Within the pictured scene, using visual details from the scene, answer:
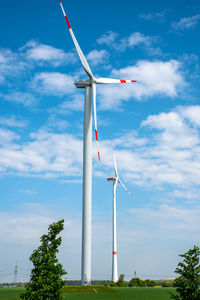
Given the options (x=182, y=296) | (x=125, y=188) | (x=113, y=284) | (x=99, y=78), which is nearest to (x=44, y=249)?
(x=182, y=296)

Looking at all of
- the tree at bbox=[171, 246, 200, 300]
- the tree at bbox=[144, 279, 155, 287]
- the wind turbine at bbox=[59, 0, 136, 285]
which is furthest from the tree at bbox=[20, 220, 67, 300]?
the tree at bbox=[144, 279, 155, 287]

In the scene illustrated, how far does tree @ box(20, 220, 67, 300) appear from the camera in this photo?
40469 millimetres

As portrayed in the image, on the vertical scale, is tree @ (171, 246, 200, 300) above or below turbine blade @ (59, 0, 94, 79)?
below

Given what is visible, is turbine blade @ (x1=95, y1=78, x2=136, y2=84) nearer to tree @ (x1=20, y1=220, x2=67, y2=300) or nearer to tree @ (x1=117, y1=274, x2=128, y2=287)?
tree @ (x1=20, y1=220, x2=67, y2=300)

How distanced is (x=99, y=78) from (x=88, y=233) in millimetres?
35966

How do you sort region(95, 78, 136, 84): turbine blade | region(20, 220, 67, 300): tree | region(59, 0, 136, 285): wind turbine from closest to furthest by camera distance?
region(20, 220, 67, 300): tree, region(59, 0, 136, 285): wind turbine, region(95, 78, 136, 84): turbine blade

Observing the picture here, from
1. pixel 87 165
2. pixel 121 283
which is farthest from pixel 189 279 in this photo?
pixel 121 283

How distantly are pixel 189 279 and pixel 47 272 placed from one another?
16.4 m

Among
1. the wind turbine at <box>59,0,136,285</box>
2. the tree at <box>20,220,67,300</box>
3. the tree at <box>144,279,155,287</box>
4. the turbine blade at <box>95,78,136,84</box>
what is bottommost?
the tree at <box>144,279,155,287</box>

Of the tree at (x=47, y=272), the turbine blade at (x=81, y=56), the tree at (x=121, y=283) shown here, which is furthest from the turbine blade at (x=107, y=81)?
the tree at (x=121, y=283)

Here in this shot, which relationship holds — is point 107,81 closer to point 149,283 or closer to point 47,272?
point 47,272

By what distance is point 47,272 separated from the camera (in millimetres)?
41625

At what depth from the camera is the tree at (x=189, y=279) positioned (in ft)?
136

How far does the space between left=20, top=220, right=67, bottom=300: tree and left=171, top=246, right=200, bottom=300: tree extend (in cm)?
1355
